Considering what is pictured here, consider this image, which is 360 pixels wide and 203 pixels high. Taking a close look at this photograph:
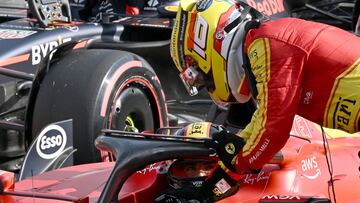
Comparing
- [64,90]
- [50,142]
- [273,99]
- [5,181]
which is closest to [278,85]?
[273,99]

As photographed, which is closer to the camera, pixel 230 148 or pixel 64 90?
pixel 230 148

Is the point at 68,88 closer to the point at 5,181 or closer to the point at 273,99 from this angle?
the point at 5,181

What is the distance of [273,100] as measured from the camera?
2656 mm

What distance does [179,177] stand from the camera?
2.92m

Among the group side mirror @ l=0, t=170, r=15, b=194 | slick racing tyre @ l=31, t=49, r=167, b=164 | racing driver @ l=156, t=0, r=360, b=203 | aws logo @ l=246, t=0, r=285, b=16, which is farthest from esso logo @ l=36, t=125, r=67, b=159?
aws logo @ l=246, t=0, r=285, b=16

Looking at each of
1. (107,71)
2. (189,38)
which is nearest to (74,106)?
(107,71)

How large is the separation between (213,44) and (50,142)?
1.08 metres

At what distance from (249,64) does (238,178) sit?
46 cm

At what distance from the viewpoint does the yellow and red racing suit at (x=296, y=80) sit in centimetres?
267

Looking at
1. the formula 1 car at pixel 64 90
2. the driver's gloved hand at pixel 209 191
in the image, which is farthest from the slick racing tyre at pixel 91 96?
the driver's gloved hand at pixel 209 191

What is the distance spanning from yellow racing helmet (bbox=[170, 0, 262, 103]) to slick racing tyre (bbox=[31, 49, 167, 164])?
92cm

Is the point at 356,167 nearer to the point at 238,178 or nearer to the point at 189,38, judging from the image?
the point at 238,178

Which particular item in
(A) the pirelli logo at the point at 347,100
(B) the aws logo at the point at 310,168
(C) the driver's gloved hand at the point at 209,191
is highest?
(A) the pirelli logo at the point at 347,100

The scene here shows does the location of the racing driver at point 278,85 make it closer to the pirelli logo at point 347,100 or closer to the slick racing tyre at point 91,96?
the pirelli logo at point 347,100
